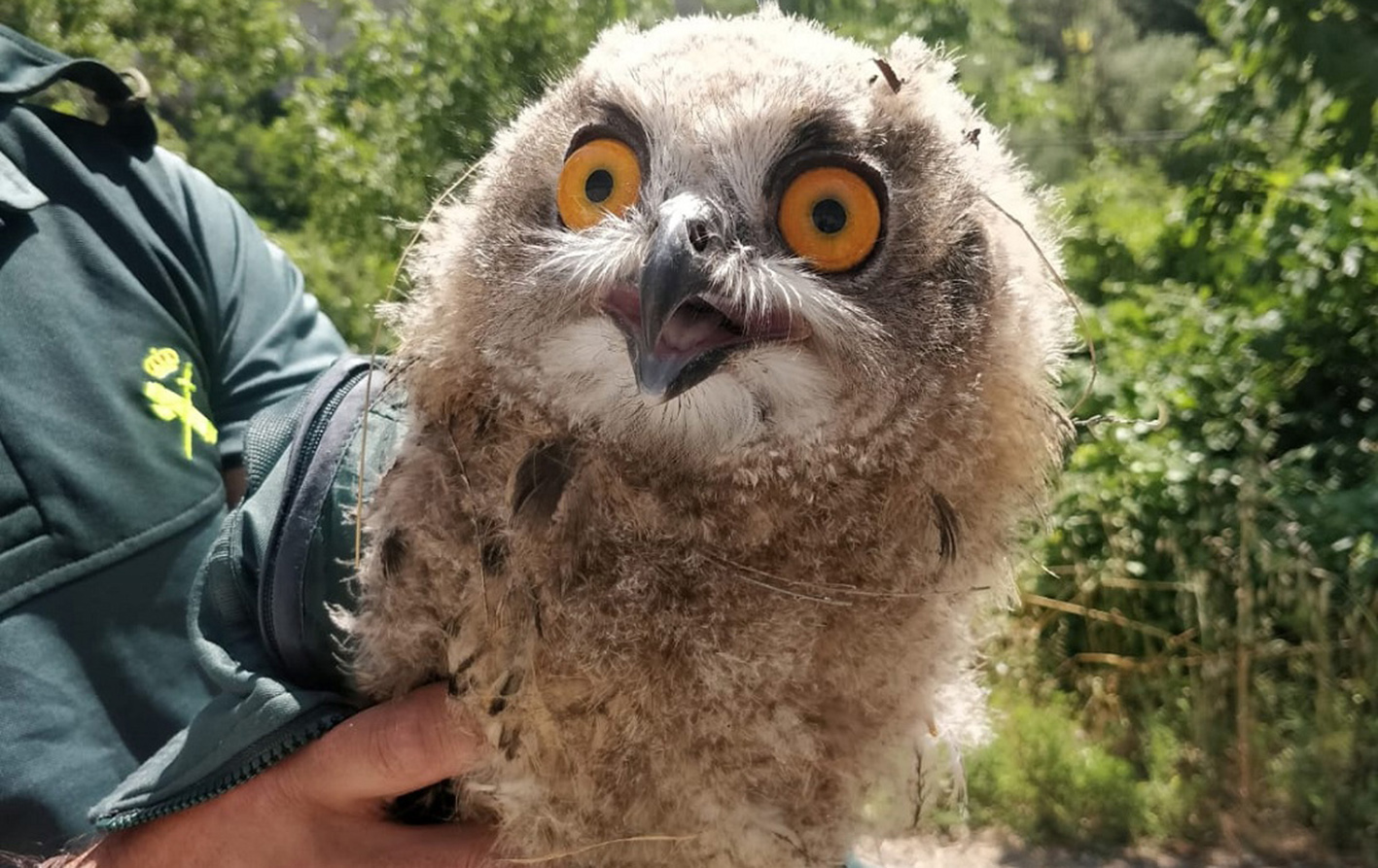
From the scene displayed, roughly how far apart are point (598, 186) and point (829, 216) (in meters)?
0.27

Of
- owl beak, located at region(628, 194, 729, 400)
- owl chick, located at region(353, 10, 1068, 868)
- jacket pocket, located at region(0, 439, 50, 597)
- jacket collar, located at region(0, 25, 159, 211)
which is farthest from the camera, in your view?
jacket collar, located at region(0, 25, 159, 211)

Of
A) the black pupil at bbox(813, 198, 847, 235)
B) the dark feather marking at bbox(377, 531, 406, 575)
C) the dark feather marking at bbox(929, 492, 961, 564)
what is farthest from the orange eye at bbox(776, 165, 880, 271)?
the dark feather marking at bbox(377, 531, 406, 575)

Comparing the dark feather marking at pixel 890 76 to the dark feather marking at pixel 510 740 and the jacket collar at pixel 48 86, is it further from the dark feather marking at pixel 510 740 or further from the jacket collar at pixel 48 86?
the jacket collar at pixel 48 86

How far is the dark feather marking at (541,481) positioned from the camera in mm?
1107

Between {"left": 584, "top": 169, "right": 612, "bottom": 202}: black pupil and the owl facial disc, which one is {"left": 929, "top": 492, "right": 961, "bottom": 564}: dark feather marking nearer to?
the owl facial disc

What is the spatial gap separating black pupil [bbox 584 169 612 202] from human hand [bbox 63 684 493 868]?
0.63m

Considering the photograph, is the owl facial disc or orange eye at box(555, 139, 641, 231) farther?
orange eye at box(555, 139, 641, 231)

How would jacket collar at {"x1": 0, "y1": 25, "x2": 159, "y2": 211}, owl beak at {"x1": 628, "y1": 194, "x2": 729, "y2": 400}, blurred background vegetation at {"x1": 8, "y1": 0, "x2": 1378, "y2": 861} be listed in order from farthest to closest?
1. blurred background vegetation at {"x1": 8, "y1": 0, "x2": 1378, "y2": 861}
2. jacket collar at {"x1": 0, "y1": 25, "x2": 159, "y2": 211}
3. owl beak at {"x1": 628, "y1": 194, "x2": 729, "y2": 400}

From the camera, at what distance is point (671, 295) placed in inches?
38.0

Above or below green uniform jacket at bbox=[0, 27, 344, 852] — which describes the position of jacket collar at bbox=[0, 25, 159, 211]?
above

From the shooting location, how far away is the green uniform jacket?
1403 millimetres

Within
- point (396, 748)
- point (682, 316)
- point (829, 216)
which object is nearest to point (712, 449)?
point (682, 316)

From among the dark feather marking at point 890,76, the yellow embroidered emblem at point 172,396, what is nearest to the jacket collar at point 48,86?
the yellow embroidered emblem at point 172,396

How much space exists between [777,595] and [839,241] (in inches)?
15.7
